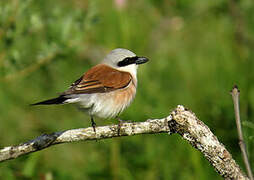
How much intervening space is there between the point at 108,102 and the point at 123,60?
1.80 feet

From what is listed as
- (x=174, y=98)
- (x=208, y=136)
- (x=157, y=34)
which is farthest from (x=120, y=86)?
(x=157, y=34)

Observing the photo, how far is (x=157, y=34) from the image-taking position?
689 cm

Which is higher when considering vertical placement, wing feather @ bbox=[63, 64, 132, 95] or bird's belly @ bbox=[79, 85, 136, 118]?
wing feather @ bbox=[63, 64, 132, 95]

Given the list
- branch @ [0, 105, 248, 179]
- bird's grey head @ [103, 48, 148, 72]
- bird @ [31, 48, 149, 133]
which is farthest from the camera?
bird's grey head @ [103, 48, 148, 72]

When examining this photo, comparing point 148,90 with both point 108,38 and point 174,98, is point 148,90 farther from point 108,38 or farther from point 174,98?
point 108,38

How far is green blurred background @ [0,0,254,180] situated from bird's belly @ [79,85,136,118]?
85 centimetres

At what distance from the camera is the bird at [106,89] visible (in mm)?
3227

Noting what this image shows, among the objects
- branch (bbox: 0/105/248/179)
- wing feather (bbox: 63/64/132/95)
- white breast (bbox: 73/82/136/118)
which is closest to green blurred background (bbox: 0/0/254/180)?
wing feather (bbox: 63/64/132/95)

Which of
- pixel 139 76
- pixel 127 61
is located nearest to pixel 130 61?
pixel 127 61

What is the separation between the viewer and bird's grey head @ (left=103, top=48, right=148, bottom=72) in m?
3.75

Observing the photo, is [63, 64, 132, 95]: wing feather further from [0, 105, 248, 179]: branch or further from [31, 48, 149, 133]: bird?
[0, 105, 248, 179]: branch

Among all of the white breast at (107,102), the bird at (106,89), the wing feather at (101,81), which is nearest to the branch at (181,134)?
the bird at (106,89)

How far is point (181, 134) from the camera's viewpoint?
7.80 ft

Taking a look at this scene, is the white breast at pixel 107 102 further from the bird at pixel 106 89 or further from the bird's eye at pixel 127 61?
the bird's eye at pixel 127 61
